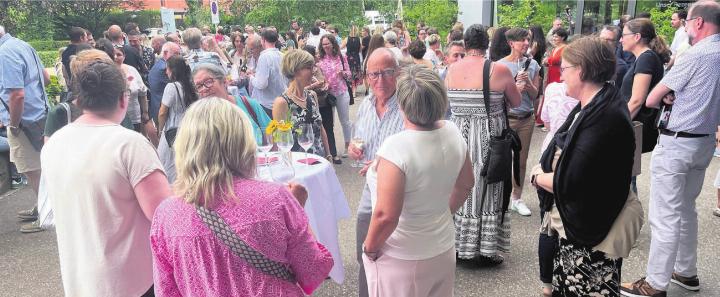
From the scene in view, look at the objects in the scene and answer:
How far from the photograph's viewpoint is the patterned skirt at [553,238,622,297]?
2369 mm

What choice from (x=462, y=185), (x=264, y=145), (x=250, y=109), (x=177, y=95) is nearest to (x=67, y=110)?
(x=177, y=95)

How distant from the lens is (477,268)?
3709 millimetres

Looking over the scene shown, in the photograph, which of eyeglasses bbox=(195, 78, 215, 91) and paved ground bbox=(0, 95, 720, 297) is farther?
paved ground bbox=(0, 95, 720, 297)

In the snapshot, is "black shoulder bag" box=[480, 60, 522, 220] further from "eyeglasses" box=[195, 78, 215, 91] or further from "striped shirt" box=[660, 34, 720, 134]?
"eyeglasses" box=[195, 78, 215, 91]

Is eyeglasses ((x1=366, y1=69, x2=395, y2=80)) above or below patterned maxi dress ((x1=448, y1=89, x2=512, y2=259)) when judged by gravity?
above

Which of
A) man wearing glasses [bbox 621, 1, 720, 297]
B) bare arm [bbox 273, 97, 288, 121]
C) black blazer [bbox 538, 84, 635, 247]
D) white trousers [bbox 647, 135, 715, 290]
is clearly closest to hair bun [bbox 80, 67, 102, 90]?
bare arm [bbox 273, 97, 288, 121]

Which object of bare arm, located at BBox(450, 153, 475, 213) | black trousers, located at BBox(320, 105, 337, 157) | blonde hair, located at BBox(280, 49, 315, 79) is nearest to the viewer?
bare arm, located at BBox(450, 153, 475, 213)

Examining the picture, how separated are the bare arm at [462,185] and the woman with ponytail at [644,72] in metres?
1.72

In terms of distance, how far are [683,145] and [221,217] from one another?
112 inches

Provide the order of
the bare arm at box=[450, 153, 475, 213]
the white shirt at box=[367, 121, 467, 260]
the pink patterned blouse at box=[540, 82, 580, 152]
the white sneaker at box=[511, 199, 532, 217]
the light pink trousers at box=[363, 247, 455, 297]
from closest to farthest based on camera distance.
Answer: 1. the white shirt at box=[367, 121, 467, 260]
2. the light pink trousers at box=[363, 247, 455, 297]
3. the bare arm at box=[450, 153, 475, 213]
4. the pink patterned blouse at box=[540, 82, 580, 152]
5. the white sneaker at box=[511, 199, 532, 217]

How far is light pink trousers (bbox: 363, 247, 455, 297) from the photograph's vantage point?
2.13 metres

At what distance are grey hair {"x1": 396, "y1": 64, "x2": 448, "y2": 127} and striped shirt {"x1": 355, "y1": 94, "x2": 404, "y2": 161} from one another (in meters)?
0.71

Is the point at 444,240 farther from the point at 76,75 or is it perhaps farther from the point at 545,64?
the point at 545,64

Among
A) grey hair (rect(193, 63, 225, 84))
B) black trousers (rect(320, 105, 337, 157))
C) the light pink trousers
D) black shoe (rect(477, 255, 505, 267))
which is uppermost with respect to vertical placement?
grey hair (rect(193, 63, 225, 84))
